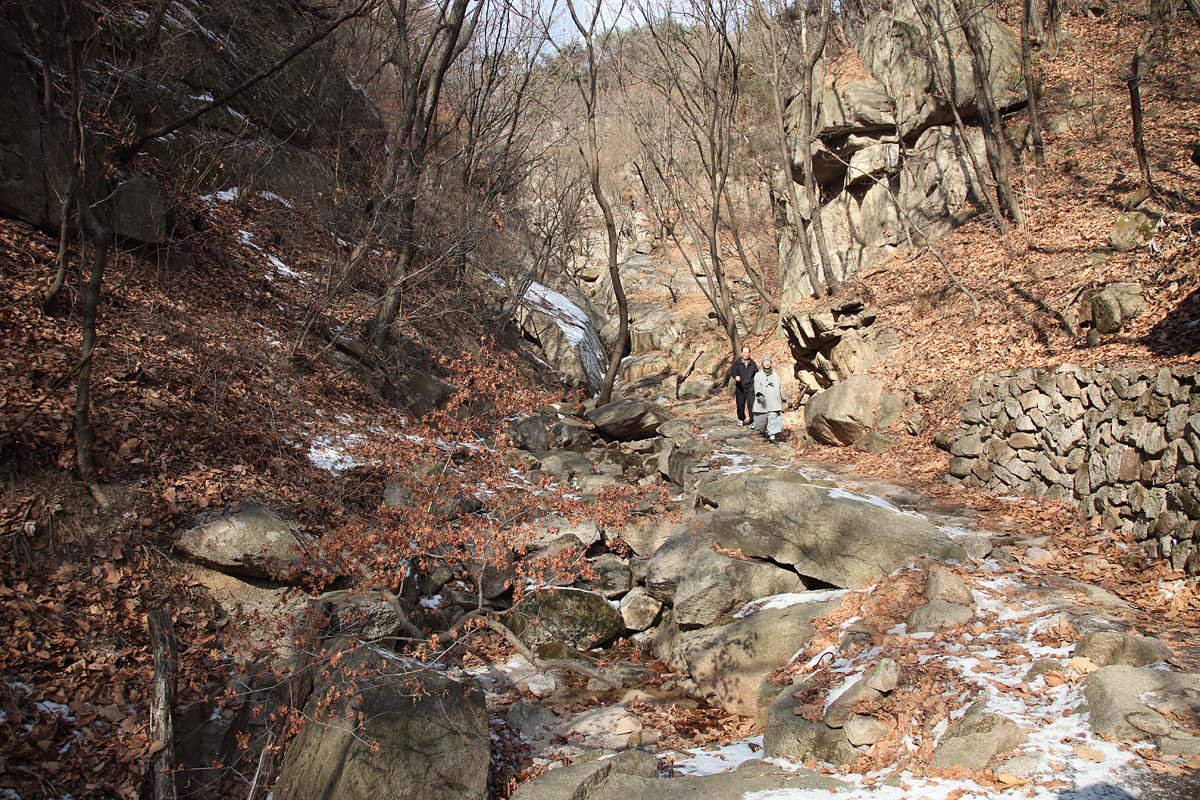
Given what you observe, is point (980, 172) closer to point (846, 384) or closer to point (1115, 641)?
point (846, 384)

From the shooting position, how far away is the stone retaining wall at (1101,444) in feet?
20.2

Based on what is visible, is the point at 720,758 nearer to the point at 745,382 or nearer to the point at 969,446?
the point at 969,446

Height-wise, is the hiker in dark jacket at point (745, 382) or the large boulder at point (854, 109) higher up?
the large boulder at point (854, 109)

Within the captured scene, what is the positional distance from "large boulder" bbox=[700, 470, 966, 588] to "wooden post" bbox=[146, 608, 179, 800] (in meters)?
5.85

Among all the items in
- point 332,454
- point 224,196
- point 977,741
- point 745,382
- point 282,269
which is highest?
point 224,196

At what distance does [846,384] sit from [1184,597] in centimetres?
766

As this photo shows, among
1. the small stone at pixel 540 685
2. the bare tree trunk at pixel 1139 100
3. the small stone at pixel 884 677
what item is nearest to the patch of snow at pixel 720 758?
the small stone at pixel 884 677

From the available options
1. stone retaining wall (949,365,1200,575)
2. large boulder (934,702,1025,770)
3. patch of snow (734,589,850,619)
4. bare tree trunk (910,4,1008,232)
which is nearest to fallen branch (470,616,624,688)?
patch of snow (734,589,850,619)

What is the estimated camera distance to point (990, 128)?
15602 mm

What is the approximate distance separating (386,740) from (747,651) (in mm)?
3524

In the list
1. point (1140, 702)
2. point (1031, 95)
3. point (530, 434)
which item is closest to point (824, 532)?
point (1140, 702)

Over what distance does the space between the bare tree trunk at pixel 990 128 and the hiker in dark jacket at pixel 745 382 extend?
264 inches

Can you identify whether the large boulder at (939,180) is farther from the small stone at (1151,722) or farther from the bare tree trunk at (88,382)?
the bare tree trunk at (88,382)

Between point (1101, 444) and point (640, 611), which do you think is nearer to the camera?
point (1101, 444)
